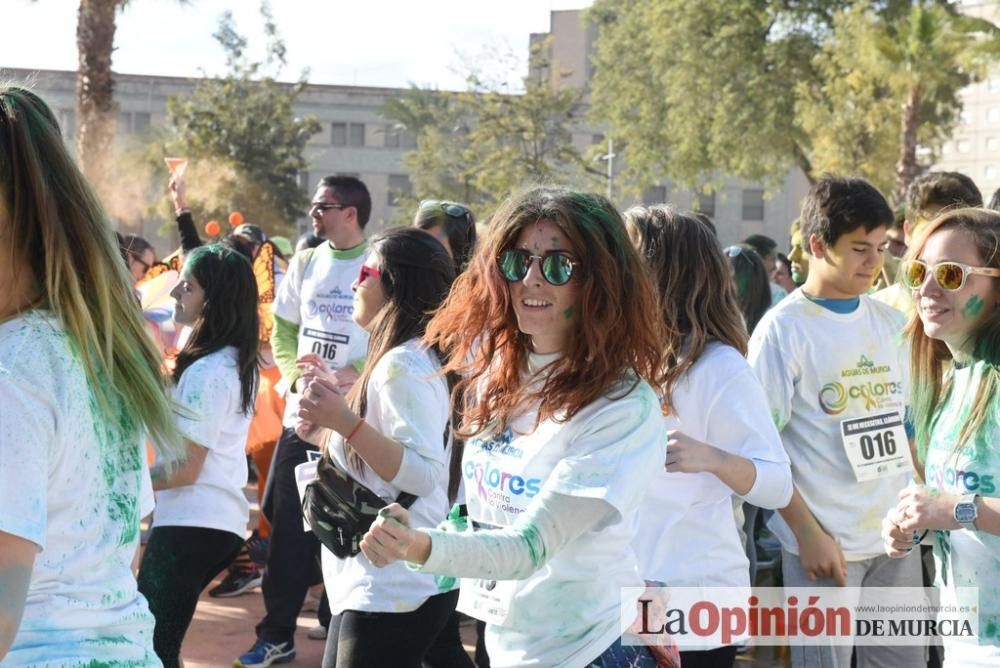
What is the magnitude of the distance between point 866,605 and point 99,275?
3.31 meters

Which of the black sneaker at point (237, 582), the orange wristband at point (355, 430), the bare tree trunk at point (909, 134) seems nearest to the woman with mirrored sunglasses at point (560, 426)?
the orange wristband at point (355, 430)

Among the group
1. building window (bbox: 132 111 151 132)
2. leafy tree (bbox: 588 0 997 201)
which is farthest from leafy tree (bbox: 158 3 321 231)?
building window (bbox: 132 111 151 132)

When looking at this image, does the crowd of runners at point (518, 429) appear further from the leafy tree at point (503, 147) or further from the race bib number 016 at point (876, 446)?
the leafy tree at point (503, 147)

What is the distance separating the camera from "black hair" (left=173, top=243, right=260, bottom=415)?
188 inches

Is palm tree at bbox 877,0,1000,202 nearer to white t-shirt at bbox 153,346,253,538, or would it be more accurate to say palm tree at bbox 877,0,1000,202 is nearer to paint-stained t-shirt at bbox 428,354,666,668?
white t-shirt at bbox 153,346,253,538

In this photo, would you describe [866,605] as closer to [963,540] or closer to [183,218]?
[963,540]

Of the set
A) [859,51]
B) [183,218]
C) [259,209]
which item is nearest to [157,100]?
[259,209]

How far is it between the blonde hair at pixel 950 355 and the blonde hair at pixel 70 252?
2141mm

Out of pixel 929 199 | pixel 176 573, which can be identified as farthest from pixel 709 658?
pixel 929 199

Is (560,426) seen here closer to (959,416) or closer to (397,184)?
(959,416)

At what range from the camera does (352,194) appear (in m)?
7.07

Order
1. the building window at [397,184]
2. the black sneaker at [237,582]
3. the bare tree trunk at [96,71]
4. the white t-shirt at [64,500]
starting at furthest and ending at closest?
the building window at [397,184]
the bare tree trunk at [96,71]
the black sneaker at [237,582]
the white t-shirt at [64,500]

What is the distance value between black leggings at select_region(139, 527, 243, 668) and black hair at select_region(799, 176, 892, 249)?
2457mm

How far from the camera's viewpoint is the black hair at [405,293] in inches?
155
